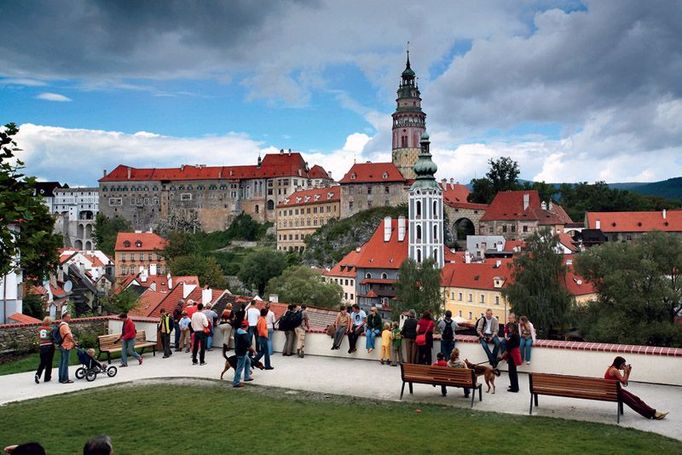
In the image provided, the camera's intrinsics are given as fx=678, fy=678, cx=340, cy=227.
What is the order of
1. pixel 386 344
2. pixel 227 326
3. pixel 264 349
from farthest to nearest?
1. pixel 227 326
2. pixel 386 344
3. pixel 264 349

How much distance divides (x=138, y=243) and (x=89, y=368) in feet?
232

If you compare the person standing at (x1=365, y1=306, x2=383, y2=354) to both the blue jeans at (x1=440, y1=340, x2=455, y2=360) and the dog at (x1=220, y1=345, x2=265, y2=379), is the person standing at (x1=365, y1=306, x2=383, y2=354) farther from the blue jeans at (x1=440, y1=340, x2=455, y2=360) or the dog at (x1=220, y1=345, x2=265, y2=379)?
the dog at (x1=220, y1=345, x2=265, y2=379)

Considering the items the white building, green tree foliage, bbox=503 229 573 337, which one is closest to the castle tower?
green tree foliage, bbox=503 229 573 337

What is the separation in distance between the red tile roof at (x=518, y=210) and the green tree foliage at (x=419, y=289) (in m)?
36.5

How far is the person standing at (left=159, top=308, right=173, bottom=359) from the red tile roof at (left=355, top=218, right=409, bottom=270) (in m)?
56.5

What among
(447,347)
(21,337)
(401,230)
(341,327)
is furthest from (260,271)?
(447,347)

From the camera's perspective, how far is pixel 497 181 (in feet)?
333

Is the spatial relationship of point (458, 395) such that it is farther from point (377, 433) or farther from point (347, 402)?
point (377, 433)

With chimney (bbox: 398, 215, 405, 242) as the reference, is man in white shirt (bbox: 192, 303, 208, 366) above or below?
below

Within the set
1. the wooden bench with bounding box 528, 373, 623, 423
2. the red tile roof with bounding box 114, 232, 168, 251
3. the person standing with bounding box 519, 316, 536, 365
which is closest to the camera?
the wooden bench with bounding box 528, 373, 623, 423

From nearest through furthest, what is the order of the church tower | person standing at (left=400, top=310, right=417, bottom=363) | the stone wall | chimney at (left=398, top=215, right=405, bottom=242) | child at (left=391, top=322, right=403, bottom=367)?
A: 1. person standing at (left=400, top=310, right=417, bottom=363)
2. child at (left=391, top=322, right=403, bottom=367)
3. the stone wall
4. chimney at (left=398, top=215, right=405, bottom=242)
5. the church tower

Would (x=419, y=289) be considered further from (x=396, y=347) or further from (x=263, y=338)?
(x=263, y=338)

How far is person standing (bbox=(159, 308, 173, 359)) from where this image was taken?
15422 millimetres

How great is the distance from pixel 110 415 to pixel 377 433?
3954 millimetres
